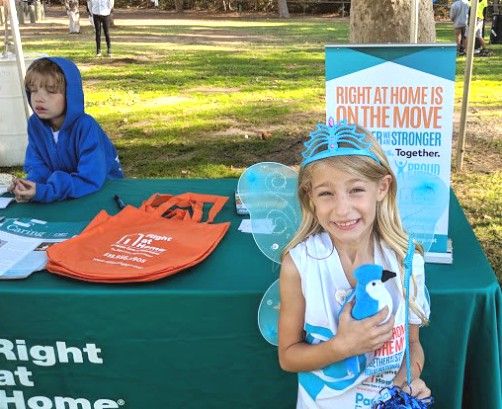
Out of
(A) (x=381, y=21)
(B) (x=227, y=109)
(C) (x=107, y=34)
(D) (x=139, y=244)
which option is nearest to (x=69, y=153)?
(D) (x=139, y=244)

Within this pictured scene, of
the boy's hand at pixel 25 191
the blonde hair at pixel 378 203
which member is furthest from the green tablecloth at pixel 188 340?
the boy's hand at pixel 25 191

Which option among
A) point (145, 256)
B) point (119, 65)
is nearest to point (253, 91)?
point (119, 65)

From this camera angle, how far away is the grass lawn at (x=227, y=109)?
5289 mm

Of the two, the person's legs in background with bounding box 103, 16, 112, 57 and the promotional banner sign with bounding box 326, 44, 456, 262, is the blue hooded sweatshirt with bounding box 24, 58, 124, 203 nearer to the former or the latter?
the promotional banner sign with bounding box 326, 44, 456, 262

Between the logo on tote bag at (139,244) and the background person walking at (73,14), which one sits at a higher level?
the background person walking at (73,14)

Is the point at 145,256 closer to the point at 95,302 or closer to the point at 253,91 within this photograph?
the point at 95,302

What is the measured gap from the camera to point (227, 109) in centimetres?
755

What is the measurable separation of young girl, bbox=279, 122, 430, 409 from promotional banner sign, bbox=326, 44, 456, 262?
0.29 metres

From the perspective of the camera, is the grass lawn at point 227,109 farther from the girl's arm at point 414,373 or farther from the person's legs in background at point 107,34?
the girl's arm at point 414,373

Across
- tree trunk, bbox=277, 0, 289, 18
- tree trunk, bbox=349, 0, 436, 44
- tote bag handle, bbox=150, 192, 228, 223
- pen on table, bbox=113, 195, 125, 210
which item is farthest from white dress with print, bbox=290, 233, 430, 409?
tree trunk, bbox=277, 0, 289, 18

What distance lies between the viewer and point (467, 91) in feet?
16.3

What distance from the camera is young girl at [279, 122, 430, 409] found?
1.46m

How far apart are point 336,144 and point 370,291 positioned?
337mm

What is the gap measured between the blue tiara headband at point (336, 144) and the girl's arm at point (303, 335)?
9.9 inches
